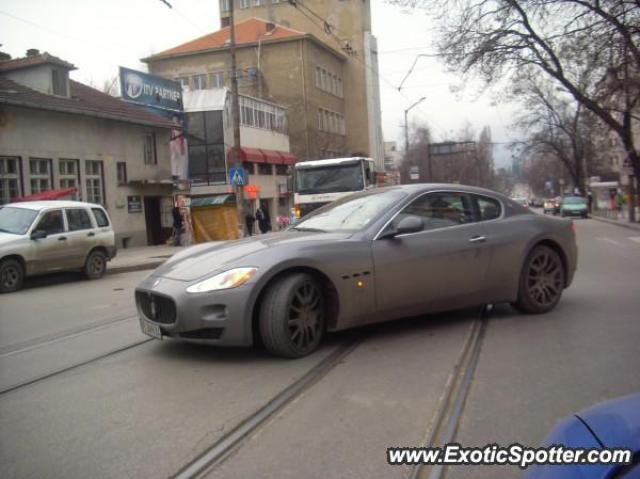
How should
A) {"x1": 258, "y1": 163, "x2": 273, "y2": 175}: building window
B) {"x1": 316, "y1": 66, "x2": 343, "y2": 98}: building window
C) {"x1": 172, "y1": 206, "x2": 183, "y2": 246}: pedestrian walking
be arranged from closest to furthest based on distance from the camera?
{"x1": 172, "y1": 206, "x2": 183, "y2": 246}: pedestrian walking
{"x1": 258, "y1": 163, "x2": 273, "y2": 175}: building window
{"x1": 316, "y1": 66, "x2": 343, "y2": 98}: building window

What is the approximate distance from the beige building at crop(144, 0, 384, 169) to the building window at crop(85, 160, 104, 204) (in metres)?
27.1

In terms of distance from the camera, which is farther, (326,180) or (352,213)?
(326,180)

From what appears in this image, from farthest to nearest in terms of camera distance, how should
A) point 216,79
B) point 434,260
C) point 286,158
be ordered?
point 216,79 → point 286,158 → point 434,260

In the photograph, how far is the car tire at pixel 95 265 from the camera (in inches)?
563

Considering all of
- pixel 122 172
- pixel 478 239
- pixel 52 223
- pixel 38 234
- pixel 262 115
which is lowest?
pixel 478 239

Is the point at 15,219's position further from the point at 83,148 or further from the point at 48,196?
the point at 83,148

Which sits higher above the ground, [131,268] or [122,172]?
[122,172]

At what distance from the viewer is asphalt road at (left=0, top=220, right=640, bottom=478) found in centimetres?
329

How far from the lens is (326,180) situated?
64.4ft

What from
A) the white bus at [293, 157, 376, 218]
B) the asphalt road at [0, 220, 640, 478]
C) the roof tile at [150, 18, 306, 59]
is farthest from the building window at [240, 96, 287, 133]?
the asphalt road at [0, 220, 640, 478]

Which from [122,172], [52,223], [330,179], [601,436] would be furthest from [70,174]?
[601,436]

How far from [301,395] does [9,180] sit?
794 inches

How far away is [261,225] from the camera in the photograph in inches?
1120

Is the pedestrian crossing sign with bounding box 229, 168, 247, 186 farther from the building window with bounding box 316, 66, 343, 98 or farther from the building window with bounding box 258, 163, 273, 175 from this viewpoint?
the building window with bounding box 316, 66, 343, 98
